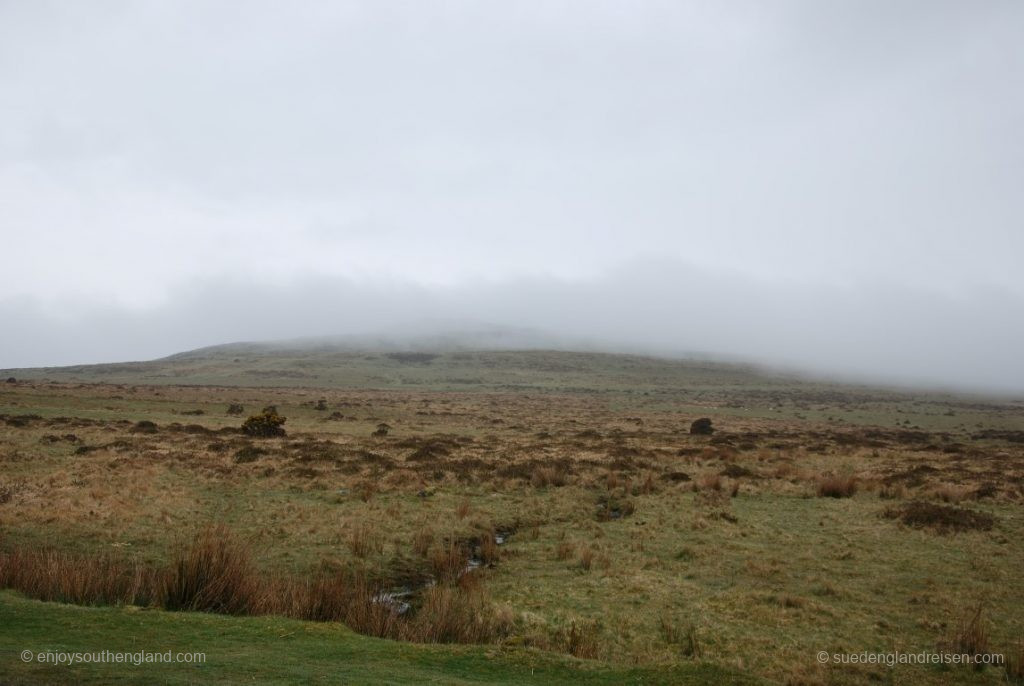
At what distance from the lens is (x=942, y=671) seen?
8508 millimetres

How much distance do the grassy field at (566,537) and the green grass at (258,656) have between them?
0.05m

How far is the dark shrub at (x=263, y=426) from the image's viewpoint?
105 ft

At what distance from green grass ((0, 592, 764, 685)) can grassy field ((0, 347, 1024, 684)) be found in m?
0.05

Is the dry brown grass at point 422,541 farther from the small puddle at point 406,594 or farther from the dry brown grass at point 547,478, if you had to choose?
the dry brown grass at point 547,478

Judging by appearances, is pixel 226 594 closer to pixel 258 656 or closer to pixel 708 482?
pixel 258 656

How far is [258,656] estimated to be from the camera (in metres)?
6.65

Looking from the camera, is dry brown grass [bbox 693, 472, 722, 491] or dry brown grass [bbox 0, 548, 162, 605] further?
dry brown grass [bbox 693, 472, 722, 491]

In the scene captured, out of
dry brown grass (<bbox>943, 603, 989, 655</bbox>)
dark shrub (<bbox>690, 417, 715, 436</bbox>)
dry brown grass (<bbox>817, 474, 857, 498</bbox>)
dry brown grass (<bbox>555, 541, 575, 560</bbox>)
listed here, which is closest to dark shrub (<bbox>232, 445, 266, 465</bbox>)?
dry brown grass (<bbox>555, 541, 575, 560</bbox>)

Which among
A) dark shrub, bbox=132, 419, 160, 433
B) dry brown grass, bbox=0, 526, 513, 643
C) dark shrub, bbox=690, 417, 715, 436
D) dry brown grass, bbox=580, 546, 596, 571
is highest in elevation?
dry brown grass, bbox=0, 526, 513, 643

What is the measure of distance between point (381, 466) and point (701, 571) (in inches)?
576

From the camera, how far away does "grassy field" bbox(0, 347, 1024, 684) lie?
7688 millimetres

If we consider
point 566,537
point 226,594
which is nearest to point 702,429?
point 566,537

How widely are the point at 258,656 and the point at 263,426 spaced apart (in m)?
28.3

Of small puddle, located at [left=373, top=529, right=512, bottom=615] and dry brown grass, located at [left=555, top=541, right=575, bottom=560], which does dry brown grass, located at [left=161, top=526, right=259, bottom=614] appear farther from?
dry brown grass, located at [left=555, top=541, right=575, bottom=560]
